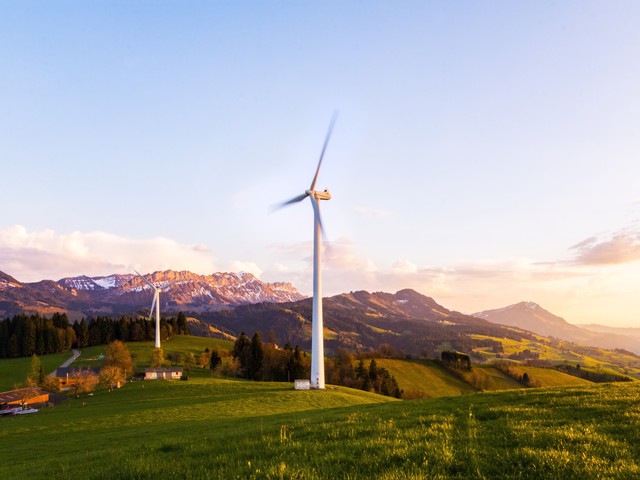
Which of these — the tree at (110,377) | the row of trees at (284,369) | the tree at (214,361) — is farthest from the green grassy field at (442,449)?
the tree at (214,361)

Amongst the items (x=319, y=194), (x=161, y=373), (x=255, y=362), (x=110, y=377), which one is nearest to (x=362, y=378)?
(x=255, y=362)

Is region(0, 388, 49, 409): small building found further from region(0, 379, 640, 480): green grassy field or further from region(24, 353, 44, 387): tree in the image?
region(0, 379, 640, 480): green grassy field

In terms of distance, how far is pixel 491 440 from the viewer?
12.8 m

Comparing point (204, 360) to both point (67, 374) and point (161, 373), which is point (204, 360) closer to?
point (161, 373)

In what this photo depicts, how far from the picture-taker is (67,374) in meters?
148

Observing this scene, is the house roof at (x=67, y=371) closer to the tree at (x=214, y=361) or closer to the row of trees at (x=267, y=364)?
the tree at (x=214, y=361)

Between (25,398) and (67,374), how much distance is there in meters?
46.4

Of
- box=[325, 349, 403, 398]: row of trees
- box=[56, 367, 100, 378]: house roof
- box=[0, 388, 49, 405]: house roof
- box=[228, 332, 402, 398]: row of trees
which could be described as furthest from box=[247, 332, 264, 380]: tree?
box=[0, 388, 49, 405]: house roof

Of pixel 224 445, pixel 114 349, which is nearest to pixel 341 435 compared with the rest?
pixel 224 445

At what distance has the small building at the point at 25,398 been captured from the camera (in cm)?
10262

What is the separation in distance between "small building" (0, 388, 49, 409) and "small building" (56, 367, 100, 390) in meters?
20.8

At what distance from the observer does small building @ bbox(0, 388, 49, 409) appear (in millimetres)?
102625

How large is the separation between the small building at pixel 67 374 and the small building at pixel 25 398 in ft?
68.2

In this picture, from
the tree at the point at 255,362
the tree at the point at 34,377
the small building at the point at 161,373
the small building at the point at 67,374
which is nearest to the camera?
the tree at the point at 34,377
